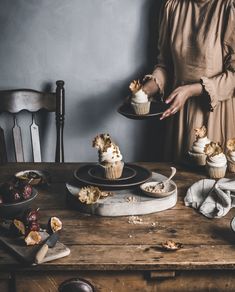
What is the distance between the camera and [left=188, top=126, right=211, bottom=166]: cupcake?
2.41 meters

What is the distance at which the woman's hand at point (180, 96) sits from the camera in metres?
2.60

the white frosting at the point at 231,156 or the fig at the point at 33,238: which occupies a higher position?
the white frosting at the point at 231,156

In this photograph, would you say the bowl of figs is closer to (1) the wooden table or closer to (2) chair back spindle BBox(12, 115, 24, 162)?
(1) the wooden table

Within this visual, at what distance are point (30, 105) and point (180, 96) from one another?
3.20 ft

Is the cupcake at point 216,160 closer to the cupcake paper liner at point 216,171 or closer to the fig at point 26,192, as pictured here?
the cupcake paper liner at point 216,171

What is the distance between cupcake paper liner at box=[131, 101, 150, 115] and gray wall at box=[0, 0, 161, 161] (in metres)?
0.73

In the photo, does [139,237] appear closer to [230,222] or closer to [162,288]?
[162,288]

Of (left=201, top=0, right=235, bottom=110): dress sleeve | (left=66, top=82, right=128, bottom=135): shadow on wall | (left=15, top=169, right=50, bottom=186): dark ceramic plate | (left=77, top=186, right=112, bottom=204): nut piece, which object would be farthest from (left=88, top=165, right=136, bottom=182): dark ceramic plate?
(left=66, top=82, right=128, bottom=135): shadow on wall

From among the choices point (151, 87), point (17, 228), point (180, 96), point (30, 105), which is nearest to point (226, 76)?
point (180, 96)

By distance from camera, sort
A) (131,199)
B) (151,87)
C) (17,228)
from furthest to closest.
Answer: (151,87)
(131,199)
(17,228)

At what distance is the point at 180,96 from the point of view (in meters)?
2.64

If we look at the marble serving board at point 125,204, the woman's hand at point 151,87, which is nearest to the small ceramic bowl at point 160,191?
the marble serving board at point 125,204

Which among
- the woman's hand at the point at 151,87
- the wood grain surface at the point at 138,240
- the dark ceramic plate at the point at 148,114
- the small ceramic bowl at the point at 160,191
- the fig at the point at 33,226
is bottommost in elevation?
the wood grain surface at the point at 138,240

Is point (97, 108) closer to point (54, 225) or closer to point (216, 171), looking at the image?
point (216, 171)
